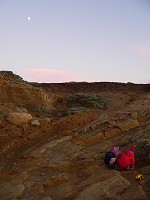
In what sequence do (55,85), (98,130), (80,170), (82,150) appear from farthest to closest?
(55,85) → (98,130) → (82,150) → (80,170)

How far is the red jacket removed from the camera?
30.2 ft

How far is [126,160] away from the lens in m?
9.19

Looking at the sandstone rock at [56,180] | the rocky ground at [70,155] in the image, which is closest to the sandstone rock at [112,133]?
the rocky ground at [70,155]

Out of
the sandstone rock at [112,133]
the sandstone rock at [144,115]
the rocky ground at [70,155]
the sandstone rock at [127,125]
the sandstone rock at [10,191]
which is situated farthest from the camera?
the sandstone rock at [144,115]

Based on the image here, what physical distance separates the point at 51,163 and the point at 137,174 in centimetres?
270

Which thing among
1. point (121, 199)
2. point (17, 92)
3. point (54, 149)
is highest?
point (17, 92)

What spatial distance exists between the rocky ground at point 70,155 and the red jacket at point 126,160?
212 millimetres

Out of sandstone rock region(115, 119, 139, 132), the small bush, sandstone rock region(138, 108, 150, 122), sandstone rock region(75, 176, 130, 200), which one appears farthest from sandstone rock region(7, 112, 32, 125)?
the small bush

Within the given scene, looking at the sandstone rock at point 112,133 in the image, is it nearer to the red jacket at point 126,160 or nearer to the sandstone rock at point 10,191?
the red jacket at point 126,160

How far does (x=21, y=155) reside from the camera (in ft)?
35.5

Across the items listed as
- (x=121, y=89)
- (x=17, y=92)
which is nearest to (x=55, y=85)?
(x=121, y=89)

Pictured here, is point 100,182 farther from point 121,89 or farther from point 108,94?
point 121,89

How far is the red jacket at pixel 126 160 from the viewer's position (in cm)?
920

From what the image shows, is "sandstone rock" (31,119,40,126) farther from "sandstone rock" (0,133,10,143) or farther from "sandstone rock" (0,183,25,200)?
"sandstone rock" (0,183,25,200)
